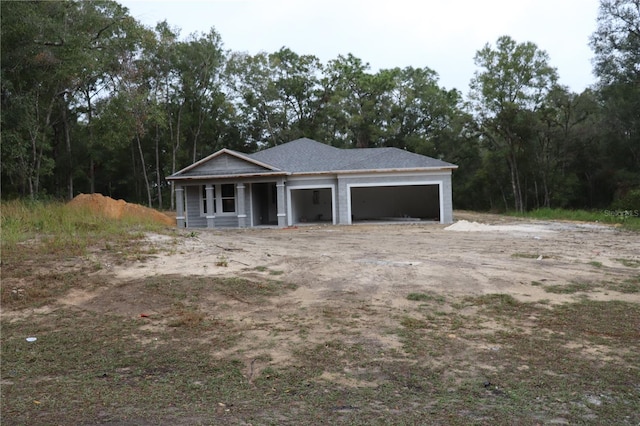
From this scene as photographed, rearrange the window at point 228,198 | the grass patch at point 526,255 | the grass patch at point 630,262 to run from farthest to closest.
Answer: the window at point 228,198 < the grass patch at point 526,255 < the grass patch at point 630,262

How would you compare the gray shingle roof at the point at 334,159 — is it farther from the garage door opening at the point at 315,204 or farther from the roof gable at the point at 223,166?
the garage door opening at the point at 315,204

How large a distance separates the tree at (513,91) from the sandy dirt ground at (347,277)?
78.2ft

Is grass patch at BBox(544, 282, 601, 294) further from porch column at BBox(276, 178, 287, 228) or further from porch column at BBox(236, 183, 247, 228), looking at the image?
porch column at BBox(236, 183, 247, 228)

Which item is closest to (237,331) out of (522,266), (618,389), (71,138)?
(618,389)

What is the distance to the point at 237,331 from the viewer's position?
6.25 meters

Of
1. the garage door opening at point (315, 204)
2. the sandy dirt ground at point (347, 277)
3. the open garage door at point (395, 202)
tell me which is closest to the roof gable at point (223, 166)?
Answer: the garage door opening at point (315, 204)

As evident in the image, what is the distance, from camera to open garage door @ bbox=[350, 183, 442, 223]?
103 ft

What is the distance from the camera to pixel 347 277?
8844mm

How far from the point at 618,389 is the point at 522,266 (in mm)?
5720

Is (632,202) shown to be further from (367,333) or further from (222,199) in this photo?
(367,333)

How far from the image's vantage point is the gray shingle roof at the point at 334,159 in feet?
80.9

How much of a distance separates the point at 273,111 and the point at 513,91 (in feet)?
65.9

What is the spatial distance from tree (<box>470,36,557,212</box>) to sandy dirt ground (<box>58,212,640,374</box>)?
2383 cm

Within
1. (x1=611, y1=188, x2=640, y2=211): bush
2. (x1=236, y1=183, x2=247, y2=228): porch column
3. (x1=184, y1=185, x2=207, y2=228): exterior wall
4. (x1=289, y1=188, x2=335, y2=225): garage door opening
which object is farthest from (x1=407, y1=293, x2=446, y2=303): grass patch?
(x1=611, y1=188, x2=640, y2=211): bush
